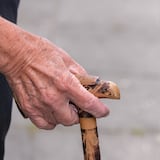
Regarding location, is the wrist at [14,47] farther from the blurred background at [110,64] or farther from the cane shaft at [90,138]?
the blurred background at [110,64]

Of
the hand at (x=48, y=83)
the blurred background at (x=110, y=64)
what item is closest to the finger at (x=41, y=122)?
the hand at (x=48, y=83)

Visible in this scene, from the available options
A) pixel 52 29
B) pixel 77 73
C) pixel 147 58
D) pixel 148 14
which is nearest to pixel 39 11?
pixel 52 29

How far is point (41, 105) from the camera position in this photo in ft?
6.48

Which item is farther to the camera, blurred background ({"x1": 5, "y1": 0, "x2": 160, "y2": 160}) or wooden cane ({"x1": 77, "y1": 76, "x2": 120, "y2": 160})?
blurred background ({"x1": 5, "y1": 0, "x2": 160, "y2": 160})

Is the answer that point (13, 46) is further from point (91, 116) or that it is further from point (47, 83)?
point (91, 116)

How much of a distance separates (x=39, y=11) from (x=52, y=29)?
2.24 feet

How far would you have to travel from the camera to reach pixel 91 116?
1.93 meters

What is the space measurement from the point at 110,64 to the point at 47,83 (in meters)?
3.60

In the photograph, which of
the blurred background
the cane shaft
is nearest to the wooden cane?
the cane shaft

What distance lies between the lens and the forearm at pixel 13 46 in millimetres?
1883

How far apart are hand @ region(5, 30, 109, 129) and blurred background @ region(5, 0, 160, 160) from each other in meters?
2.34

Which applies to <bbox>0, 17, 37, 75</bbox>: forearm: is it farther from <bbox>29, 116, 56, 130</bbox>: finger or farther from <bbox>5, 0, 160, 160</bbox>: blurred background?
<bbox>5, 0, 160, 160</bbox>: blurred background

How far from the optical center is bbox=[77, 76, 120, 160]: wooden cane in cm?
191

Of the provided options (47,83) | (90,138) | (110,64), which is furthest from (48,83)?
(110,64)
